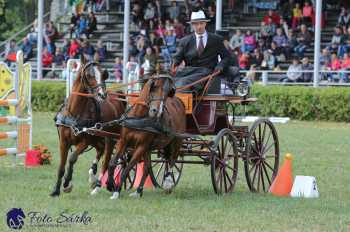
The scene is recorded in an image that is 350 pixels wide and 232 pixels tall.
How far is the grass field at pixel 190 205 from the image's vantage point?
9.38 m

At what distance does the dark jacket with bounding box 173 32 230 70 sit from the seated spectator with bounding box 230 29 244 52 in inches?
725

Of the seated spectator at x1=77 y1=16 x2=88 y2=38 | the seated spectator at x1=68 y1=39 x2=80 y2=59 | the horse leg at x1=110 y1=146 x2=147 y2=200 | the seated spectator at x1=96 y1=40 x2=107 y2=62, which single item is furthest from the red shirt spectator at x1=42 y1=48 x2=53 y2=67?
the horse leg at x1=110 y1=146 x2=147 y2=200

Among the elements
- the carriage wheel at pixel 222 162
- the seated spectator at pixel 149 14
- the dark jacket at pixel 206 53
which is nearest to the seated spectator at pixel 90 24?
the seated spectator at pixel 149 14

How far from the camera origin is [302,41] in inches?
1182

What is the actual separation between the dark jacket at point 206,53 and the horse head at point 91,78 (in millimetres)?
1424

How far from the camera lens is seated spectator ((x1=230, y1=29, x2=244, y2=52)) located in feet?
102

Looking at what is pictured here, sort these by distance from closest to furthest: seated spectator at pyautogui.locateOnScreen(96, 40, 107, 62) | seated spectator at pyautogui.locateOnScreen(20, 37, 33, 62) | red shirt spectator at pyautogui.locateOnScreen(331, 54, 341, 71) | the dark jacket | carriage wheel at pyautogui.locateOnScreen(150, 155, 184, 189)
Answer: carriage wheel at pyautogui.locateOnScreen(150, 155, 184, 189), the dark jacket, red shirt spectator at pyautogui.locateOnScreen(331, 54, 341, 71), seated spectator at pyautogui.locateOnScreen(96, 40, 107, 62), seated spectator at pyautogui.locateOnScreen(20, 37, 33, 62)

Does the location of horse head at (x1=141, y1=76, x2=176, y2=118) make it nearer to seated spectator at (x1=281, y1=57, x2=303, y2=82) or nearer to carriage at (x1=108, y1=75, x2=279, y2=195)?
carriage at (x1=108, y1=75, x2=279, y2=195)

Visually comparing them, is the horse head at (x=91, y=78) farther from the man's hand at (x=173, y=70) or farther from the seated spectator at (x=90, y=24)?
the seated spectator at (x=90, y=24)

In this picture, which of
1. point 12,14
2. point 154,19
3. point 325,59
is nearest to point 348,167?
point 325,59

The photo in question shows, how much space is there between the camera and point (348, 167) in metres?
16.0

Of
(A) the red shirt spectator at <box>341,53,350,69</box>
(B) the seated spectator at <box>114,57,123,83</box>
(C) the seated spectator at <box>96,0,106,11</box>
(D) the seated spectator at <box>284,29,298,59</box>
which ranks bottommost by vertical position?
(B) the seated spectator at <box>114,57,123,83</box>

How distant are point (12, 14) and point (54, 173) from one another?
35.2 metres

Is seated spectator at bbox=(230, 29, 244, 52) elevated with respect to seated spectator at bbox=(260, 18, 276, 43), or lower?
lower
